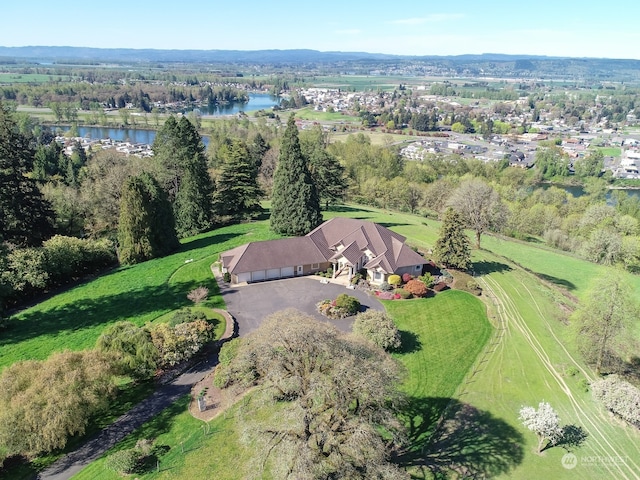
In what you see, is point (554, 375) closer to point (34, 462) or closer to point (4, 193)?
point (34, 462)

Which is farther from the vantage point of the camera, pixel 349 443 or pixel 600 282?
pixel 600 282

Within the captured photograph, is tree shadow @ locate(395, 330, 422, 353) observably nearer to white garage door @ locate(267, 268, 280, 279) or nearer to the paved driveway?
the paved driveway

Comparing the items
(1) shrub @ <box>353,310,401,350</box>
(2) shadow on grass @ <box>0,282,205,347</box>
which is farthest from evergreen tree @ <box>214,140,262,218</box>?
(1) shrub @ <box>353,310,401,350</box>

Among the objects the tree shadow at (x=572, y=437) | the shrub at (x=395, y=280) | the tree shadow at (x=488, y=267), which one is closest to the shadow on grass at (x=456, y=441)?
the tree shadow at (x=572, y=437)

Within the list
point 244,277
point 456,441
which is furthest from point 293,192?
point 456,441

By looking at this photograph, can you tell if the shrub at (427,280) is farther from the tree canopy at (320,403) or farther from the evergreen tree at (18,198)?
the evergreen tree at (18,198)

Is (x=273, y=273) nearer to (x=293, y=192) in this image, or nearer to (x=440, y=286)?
(x=293, y=192)

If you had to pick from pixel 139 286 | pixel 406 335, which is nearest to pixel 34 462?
pixel 139 286
